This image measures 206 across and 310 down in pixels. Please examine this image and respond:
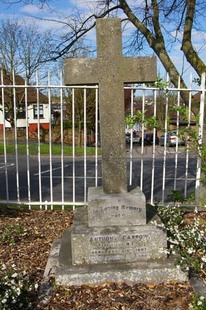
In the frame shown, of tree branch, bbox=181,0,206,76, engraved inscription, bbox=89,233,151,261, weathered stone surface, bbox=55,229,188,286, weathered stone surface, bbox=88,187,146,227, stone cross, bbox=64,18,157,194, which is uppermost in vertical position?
tree branch, bbox=181,0,206,76

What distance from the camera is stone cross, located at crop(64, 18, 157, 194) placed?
3043 mm

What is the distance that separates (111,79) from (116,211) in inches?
50.9

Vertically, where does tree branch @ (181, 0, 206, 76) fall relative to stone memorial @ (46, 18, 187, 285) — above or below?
above

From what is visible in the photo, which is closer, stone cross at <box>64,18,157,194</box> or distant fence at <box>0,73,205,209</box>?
stone cross at <box>64,18,157,194</box>

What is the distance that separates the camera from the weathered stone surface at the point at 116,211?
9.80 feet

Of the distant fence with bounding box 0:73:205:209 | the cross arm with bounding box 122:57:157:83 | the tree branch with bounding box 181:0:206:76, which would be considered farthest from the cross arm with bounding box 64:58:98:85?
the tree branch with bounding box 181:0:206:76

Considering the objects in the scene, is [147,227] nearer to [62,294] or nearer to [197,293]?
[197,293]

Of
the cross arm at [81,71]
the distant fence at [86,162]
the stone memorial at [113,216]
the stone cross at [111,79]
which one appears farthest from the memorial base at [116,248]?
the cross arm at [81,71]

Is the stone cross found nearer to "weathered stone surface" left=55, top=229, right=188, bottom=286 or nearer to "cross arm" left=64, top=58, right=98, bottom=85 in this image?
"cross arm" left=64, top=58, right=98, bottom=85

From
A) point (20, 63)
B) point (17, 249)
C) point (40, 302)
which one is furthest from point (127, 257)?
point (20, 63)

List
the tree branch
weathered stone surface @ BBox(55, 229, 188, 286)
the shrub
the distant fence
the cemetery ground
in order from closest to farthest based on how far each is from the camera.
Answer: the shrub < the cemetery ground < weathered stone surface @ BBox(55, 229, 188, 286) < the distant fence < the tree branch

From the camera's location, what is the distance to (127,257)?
293 centimetres

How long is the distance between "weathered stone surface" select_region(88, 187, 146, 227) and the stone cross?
0.19 metres

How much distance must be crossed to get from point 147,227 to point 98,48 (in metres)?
1.80
